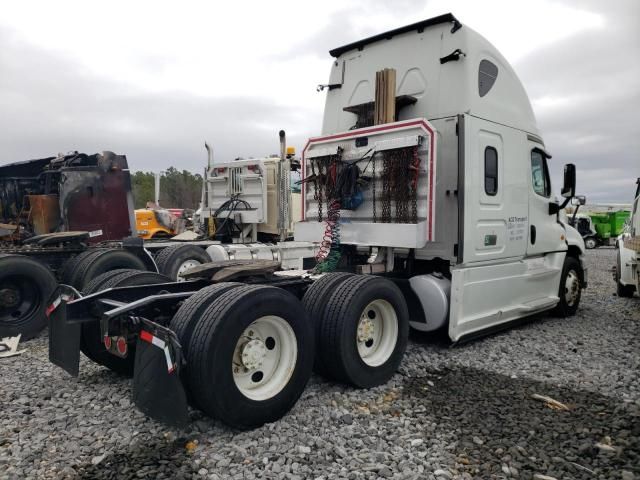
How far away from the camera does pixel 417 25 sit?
5938 mm

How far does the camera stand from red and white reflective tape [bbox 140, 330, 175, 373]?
10.0 ft

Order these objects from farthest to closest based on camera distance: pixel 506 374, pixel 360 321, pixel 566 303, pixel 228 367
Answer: pixel 566 303 → pixel 506 374 → pixel 360 321 → pixel 228 367

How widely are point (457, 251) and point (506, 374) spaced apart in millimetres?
1382

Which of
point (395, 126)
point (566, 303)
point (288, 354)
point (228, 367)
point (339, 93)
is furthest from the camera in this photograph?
point (566, 303)

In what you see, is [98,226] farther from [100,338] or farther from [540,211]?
[540,211]

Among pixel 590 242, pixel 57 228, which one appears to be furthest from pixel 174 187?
pixel 57 228

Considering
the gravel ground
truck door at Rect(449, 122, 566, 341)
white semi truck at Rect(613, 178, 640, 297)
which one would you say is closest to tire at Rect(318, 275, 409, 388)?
the gravel ground

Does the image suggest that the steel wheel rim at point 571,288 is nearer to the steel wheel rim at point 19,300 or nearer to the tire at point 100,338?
the tire at point 100,338

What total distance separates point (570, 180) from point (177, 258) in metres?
6.12

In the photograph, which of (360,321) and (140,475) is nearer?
(140,475)

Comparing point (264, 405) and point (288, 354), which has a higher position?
point (288, 354)

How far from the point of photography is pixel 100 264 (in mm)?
6473

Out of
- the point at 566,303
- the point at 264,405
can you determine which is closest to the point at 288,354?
the point at 264,405

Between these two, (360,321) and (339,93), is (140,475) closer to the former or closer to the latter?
(360,321)
